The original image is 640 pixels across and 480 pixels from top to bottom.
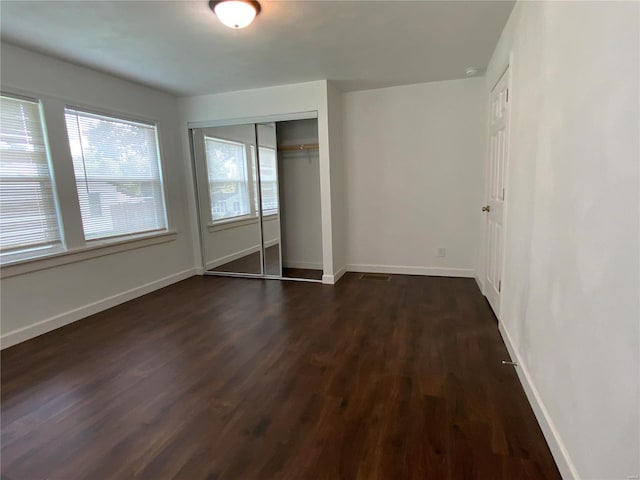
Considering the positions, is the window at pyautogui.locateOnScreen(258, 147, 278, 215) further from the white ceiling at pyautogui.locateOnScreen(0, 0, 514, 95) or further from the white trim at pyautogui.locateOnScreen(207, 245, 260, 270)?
the white ceiling at pyautogui.locateOnScreen(0, 0, 514, 95)

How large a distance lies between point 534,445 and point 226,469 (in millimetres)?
1467

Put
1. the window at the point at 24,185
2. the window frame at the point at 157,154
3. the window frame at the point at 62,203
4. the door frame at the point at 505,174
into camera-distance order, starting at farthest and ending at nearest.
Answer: the window frame at the point at 157,154 → the window frame at the point at 62,203 → the window at the point at 24,185 → the door frame at the point at 505,174

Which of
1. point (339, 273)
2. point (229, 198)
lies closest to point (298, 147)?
point (229, 198)

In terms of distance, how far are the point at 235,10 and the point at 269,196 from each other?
2622mm

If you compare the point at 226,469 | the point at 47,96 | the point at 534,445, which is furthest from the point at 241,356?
the point at 47,96

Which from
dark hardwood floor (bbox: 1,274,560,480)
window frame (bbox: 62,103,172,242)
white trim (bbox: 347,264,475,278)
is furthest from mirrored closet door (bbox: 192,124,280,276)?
dark hardwood floor (bbox: 1,274,560,480)

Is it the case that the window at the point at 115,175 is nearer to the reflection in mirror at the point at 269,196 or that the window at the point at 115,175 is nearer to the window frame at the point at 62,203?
the window frame at the point at 62,203

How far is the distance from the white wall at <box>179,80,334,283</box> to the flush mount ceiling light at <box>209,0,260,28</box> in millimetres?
1768

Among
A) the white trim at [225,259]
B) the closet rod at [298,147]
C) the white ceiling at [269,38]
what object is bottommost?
the white trim at [225,259]

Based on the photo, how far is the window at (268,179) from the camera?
14.7 ft

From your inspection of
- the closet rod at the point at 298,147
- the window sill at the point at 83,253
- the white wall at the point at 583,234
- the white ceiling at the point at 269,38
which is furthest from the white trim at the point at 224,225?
the white wall at the point at 583,234

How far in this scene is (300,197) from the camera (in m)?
5.01

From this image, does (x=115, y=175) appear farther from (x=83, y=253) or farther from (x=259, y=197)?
(x=259, y=197)

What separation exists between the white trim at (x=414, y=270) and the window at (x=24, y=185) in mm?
3549
